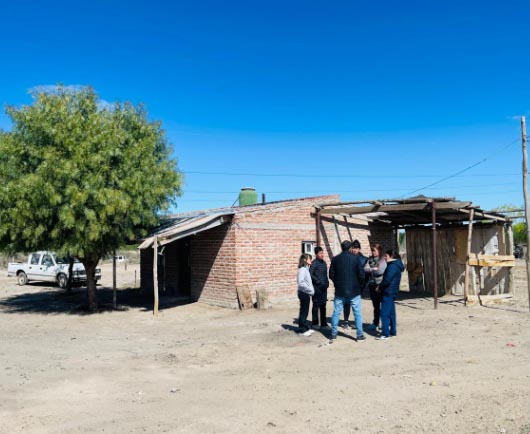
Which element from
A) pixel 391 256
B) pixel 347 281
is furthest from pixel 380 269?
pixel 347 281

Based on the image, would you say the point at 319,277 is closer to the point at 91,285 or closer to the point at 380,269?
the point at 380,269

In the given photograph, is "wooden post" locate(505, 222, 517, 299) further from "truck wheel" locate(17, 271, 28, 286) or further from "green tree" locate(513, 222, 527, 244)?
"green tree" locate(513, 222, 527, 244)

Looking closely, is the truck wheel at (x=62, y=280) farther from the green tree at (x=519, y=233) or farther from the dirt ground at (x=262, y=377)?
the green tree at (x=519, y=233)

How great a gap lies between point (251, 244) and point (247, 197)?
595 centimetres

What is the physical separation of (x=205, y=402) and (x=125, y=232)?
834 centimetres

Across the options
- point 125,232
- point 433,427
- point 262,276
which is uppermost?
point 125,232

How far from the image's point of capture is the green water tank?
782 inches

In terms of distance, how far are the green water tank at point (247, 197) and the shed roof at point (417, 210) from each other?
16.3 feet

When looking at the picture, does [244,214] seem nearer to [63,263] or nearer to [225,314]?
[225,314]

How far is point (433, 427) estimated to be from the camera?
16.3 ft

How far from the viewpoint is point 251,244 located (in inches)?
558

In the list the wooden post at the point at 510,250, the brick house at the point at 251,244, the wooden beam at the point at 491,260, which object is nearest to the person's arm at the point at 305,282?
the brick house at the point at 251,244

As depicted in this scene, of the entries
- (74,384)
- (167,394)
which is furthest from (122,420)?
(74,384)

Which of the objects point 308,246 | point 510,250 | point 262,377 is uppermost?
point 308,246
